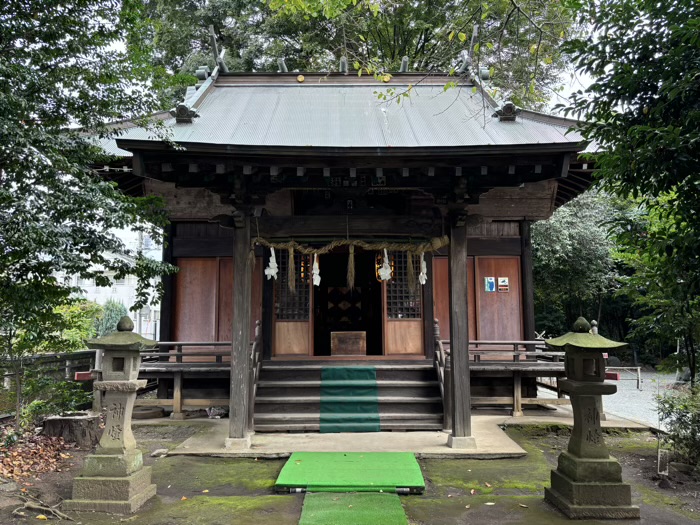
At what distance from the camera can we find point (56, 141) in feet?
17.5

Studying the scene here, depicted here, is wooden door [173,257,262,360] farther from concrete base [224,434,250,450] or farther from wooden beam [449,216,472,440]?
wooden beam [449,216,472,440]

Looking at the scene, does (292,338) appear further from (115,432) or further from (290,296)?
(115,432)

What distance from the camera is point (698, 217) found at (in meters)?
3.68

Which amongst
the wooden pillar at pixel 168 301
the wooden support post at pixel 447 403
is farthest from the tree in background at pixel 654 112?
the wooden pillar at pixel 168 301

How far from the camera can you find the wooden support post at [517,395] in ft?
29.6

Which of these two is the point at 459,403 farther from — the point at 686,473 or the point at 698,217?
the point at 698,217

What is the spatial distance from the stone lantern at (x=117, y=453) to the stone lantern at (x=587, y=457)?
4.32m

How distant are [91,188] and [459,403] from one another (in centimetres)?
555

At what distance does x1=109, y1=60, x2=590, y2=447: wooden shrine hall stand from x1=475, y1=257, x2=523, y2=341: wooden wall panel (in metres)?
0.03

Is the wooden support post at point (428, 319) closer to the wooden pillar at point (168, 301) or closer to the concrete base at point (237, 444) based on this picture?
the concrete base at point (237, 444)

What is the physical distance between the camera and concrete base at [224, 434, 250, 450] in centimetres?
679

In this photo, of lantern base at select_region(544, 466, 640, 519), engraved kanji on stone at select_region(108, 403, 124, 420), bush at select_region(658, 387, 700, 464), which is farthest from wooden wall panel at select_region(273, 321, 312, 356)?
bush at select_region(658, 387, 700, 464)

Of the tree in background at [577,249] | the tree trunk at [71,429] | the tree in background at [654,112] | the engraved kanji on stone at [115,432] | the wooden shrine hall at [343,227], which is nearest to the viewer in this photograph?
the tree in background at [654,112]

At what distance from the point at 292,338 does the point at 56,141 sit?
5.46 m
